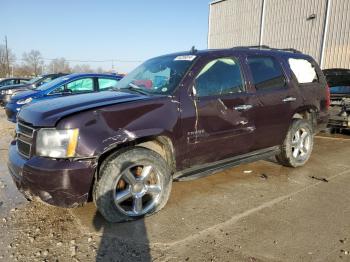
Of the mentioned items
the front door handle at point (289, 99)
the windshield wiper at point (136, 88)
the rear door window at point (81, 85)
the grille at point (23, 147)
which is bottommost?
the grille at point (23, 147)

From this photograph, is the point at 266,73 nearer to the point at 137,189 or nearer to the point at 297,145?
the point at 297,145

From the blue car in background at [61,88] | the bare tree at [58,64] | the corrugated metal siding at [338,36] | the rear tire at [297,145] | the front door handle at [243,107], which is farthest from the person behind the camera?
the bare tree at [58,64]

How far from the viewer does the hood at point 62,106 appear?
3168 millimetres

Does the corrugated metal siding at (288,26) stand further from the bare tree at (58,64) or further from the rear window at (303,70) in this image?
the bare tree at (58,64)

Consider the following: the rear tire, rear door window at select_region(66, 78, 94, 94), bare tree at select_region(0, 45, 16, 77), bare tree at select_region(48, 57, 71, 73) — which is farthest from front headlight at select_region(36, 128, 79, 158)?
bare tree at select_region(48, 57, 71, 73)

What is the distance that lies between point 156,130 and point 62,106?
3.27 ft

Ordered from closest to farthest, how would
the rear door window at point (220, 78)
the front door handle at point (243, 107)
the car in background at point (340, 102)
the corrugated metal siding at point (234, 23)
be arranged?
1. the rear door window at point (220, 78)
2. the front door handle at point (243, 107)
3. the car in background at point (340, 102)
4. the corrugated metal siding at point (234, 23)

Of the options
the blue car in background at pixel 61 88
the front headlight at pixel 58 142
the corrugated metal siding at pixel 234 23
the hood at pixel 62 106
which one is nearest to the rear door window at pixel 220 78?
the hood at pixel 62 106

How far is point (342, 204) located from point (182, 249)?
222 cm

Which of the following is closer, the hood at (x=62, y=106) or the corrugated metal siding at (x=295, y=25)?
the hood at (x=62, y=106)

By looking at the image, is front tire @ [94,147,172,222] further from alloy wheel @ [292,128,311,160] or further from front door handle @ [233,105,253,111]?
alloy wheel @ [292,128,311,160]

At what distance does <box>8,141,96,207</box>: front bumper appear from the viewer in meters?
3.05

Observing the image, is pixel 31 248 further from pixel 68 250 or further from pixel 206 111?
pixel 206 111

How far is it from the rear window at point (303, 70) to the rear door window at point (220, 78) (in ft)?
4.54
